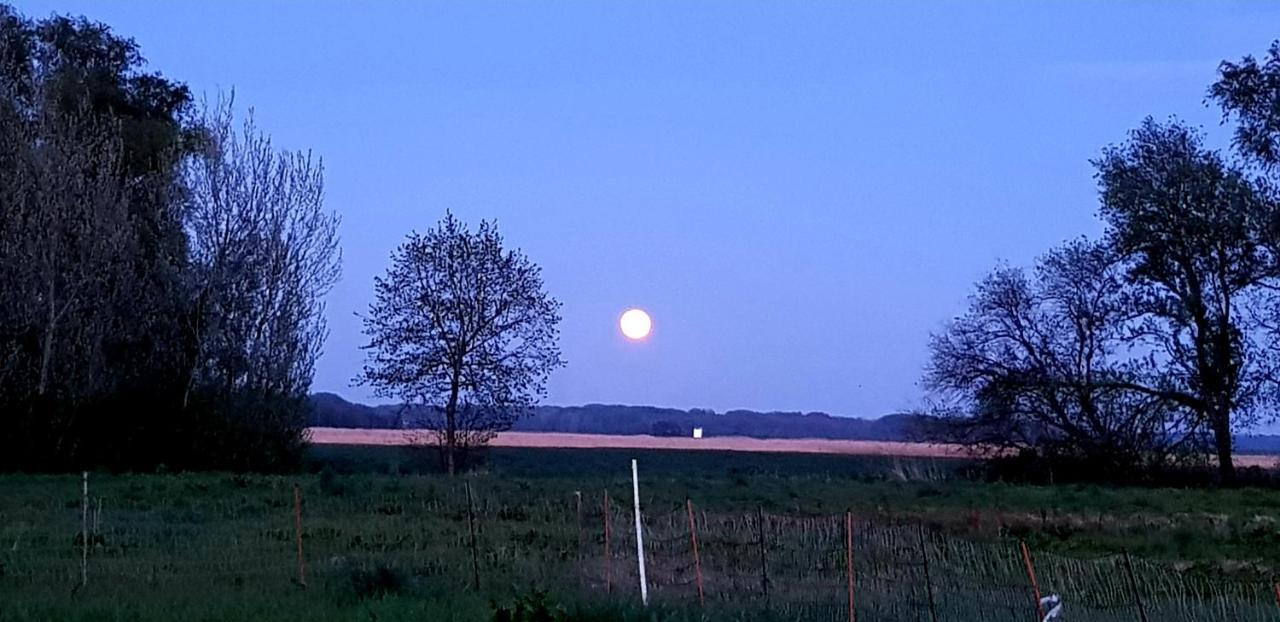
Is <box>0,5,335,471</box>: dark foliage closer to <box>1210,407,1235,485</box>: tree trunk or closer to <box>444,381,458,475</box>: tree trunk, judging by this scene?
<box>444,381,458,475</box>: tree trunk

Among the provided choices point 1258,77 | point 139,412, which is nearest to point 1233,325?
point 1258,77

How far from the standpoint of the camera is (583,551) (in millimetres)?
18656

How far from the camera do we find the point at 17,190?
3581 cm

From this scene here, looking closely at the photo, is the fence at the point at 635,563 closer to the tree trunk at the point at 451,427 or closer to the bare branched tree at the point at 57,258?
the bare branched tree at the point at 57,258

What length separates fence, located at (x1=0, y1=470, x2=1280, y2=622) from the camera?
14.4 metres

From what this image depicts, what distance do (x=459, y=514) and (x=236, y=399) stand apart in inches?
671

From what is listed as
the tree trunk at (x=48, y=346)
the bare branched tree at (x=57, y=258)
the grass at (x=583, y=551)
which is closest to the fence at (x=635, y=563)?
the grass at (x=583, y=551)

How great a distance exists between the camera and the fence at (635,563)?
14367 mm

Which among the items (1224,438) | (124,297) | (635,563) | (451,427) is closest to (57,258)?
(124,297)

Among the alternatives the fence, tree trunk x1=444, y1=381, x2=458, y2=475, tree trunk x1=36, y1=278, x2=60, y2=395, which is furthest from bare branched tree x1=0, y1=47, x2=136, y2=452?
the fence

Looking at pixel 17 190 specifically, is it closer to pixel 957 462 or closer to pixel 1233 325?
pixel 957 462

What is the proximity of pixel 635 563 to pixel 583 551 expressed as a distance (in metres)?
1.70

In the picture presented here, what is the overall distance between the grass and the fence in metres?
0.05

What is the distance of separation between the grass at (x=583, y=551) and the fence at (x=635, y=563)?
0.16ft
